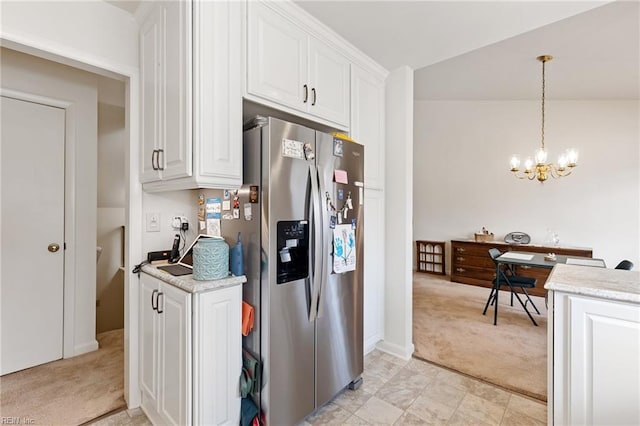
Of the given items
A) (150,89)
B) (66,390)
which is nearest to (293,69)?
(150,89)

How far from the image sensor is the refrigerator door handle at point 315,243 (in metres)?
1.72

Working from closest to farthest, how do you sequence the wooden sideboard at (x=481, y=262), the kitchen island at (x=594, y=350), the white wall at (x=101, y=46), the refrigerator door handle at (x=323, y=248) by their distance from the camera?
the kitchen island at (x=594, y=350) < the white wall at (x=101, y=46) < the refrigerator door handle at (x=323, y=248) < the wooden sideboard at (x=481, y=262)

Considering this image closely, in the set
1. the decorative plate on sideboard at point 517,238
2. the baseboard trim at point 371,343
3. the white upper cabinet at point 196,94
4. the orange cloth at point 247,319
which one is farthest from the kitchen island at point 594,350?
the decorative plate on sideboard at point 517,238

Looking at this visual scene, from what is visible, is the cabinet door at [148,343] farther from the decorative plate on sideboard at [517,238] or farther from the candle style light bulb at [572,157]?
the decorative plate on sideboard at [517,238]

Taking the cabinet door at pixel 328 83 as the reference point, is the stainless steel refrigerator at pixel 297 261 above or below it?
below

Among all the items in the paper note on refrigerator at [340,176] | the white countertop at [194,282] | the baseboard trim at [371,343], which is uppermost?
the paper note on refrigerator at [340,176]

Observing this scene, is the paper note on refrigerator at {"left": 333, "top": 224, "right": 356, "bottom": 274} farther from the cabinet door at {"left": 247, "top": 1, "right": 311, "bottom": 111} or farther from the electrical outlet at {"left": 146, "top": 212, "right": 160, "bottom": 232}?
the electrical outlet at {"left": 146, "top": 212, "right": 160, "bottom": 232}

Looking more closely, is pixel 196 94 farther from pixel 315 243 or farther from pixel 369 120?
pixel 369 120

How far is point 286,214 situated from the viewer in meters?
1.58

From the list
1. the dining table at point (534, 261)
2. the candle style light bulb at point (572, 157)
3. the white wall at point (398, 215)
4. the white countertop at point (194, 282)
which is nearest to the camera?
the white countertop at point (194, 282)

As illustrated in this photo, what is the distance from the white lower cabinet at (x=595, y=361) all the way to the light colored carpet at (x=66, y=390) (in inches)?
99.8

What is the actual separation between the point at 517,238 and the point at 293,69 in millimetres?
4931

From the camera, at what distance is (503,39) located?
2.20 meters

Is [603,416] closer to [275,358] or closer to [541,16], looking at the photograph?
[275,358]
